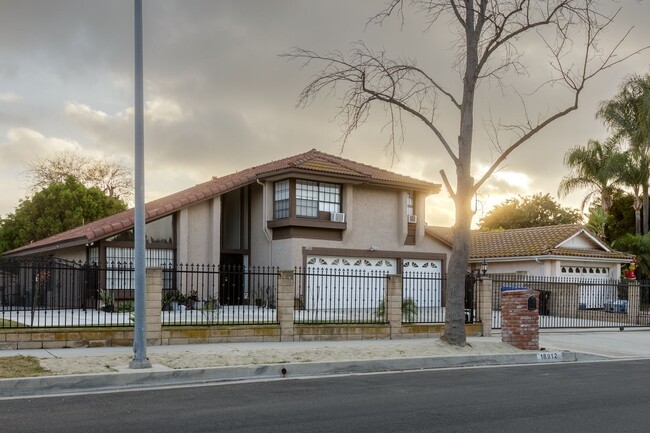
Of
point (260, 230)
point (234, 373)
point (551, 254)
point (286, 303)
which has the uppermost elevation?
point (260, 230)

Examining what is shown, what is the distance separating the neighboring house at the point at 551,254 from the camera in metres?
33.8

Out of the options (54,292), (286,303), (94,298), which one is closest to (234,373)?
(286,303)

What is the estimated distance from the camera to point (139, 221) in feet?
40.4

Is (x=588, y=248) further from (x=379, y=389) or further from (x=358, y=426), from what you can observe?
(x=358, y=426)

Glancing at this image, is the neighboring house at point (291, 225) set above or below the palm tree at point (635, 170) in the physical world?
below

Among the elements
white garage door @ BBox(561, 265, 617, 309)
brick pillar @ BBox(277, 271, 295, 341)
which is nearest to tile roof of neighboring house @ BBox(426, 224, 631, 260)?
white garage door @ BBox(561, 265, 617, 309)

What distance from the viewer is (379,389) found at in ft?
36.9

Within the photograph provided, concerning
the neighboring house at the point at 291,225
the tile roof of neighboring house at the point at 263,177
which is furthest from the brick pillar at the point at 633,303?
the tile roof of neighboring house at the point at 263,177

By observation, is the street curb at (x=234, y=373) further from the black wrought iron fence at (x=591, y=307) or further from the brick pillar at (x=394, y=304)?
the black wrought iron fence at (x=591, y=307)

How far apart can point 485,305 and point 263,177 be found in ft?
40.0

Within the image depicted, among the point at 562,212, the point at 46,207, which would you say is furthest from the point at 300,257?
the point at 562,212

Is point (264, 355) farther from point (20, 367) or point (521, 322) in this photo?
point (521, 322)

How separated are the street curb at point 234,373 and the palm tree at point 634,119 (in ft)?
113

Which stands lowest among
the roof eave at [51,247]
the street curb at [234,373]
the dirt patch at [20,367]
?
the street curb at [234,373]
